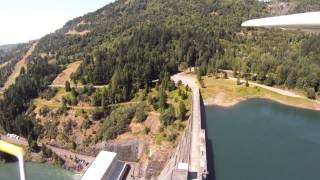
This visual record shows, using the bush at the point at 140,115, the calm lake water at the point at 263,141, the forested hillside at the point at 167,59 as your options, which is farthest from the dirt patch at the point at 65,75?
A: the calm lake water at the point at 263,141

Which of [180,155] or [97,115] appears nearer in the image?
[180,155]

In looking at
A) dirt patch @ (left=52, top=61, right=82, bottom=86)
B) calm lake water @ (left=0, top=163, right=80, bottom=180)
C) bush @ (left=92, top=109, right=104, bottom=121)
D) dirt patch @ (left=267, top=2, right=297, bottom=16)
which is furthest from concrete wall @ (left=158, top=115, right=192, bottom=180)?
dirt patch @ (left=267, top=2, right=297, bottom=16)

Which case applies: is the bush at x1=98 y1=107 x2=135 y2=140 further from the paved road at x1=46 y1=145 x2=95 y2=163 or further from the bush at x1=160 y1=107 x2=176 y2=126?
the bush at x1=160 y1=107 x2=176 y2=126

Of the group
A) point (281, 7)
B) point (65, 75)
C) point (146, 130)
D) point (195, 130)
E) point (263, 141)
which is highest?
point (281, 7)

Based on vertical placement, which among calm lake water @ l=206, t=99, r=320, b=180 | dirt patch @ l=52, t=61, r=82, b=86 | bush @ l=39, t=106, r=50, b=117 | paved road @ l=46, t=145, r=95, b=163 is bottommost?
paved road @ l=46, t=145, r=95, b=163

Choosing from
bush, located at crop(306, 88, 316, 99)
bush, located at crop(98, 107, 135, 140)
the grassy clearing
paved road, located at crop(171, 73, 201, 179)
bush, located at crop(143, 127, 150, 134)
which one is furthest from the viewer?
bush, located at crop(306, 88, 316, 99)

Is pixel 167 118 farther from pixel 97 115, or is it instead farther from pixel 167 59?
pixel 167 59

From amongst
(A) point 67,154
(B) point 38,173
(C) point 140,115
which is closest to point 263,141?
(C) point 140,115
